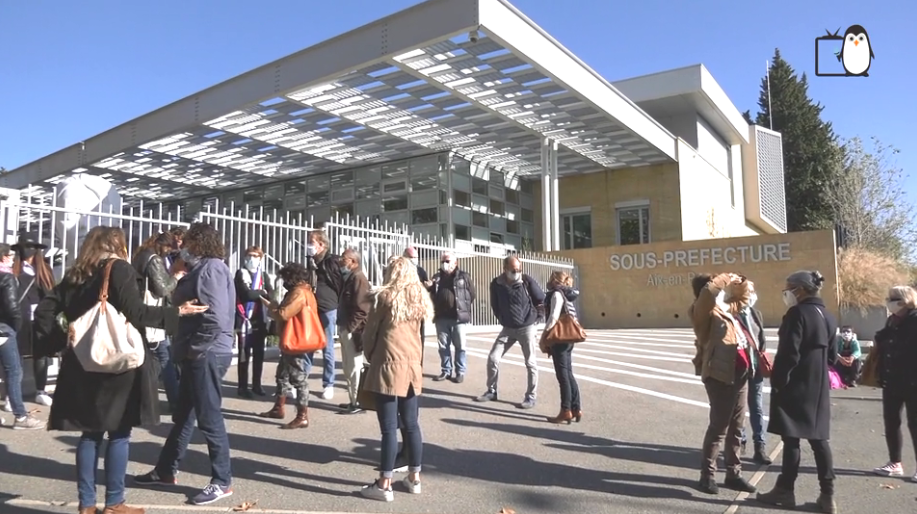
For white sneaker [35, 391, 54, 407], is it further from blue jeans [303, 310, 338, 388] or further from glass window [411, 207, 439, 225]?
glass window [411, 207, 439, 225]

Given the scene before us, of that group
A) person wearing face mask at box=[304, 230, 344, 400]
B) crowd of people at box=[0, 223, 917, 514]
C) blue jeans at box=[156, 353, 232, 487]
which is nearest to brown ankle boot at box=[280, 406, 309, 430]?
crowd of people at box=[0, 223, 917, 514]

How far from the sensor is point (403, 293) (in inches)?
187

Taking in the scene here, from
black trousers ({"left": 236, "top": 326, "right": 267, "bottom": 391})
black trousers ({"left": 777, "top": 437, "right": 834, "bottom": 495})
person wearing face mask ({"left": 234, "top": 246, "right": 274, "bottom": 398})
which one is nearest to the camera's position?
black trousers ({"left": 777, "top": 437, "right": 834, "bottom": 495})

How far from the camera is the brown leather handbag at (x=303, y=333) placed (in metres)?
6.21

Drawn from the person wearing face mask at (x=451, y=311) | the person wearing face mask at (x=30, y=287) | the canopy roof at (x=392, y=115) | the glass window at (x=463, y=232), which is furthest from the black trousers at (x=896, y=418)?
the glass window at (x=463, y=232)

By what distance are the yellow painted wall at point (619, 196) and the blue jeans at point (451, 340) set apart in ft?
51.2

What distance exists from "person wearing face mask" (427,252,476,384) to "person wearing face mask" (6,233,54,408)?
14.2 feet

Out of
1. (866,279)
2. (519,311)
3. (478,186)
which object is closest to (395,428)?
(519,311)

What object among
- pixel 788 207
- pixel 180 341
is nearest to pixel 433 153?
pixel 180 341

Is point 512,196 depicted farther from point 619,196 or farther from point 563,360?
point 563,360

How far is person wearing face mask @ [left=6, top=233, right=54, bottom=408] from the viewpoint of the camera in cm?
615

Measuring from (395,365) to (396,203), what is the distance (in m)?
17.9

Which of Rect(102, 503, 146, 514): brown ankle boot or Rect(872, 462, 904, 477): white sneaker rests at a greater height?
Rect(102, 503, 146, 514): brown ankle boot

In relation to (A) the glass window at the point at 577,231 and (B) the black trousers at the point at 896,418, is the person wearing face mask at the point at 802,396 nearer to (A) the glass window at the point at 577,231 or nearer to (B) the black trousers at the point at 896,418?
(B) the black trousers at the point at 896,418
